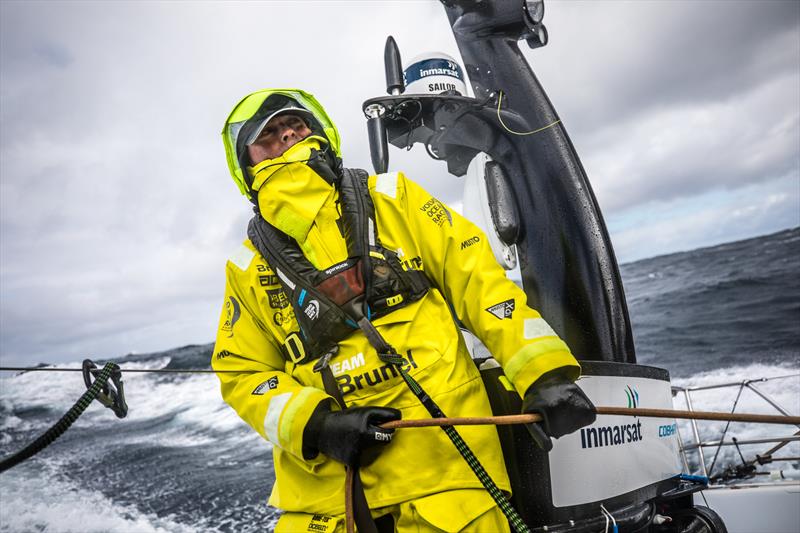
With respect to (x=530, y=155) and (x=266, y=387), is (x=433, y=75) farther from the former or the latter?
(x=266, y=387)

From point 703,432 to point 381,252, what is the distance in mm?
6584

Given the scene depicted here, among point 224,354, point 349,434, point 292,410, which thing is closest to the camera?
point 349,434

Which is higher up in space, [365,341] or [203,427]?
[365,341]

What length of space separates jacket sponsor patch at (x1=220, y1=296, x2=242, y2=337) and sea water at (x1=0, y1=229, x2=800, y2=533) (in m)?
4.19

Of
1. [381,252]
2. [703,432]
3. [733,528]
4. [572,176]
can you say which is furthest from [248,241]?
[703,432]

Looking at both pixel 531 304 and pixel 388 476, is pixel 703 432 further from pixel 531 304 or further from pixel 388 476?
pixel 388 476

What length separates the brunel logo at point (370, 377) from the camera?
1.58m

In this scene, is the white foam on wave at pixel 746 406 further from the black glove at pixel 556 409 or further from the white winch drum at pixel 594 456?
the black glove at pixel 556 409

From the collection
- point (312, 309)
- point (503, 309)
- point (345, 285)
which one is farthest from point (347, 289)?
point (503, 309)

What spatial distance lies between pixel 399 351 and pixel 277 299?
0.50 metres

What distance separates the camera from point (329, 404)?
5.21 feet

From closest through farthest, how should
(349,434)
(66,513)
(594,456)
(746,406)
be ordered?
(349,434), (594,456), (66,513), (746,406)

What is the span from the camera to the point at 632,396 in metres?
2.11

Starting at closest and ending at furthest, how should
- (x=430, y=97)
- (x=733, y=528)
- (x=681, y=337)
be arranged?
(x=430, y=97), (x=733, y=528), (x=681, y=337)
